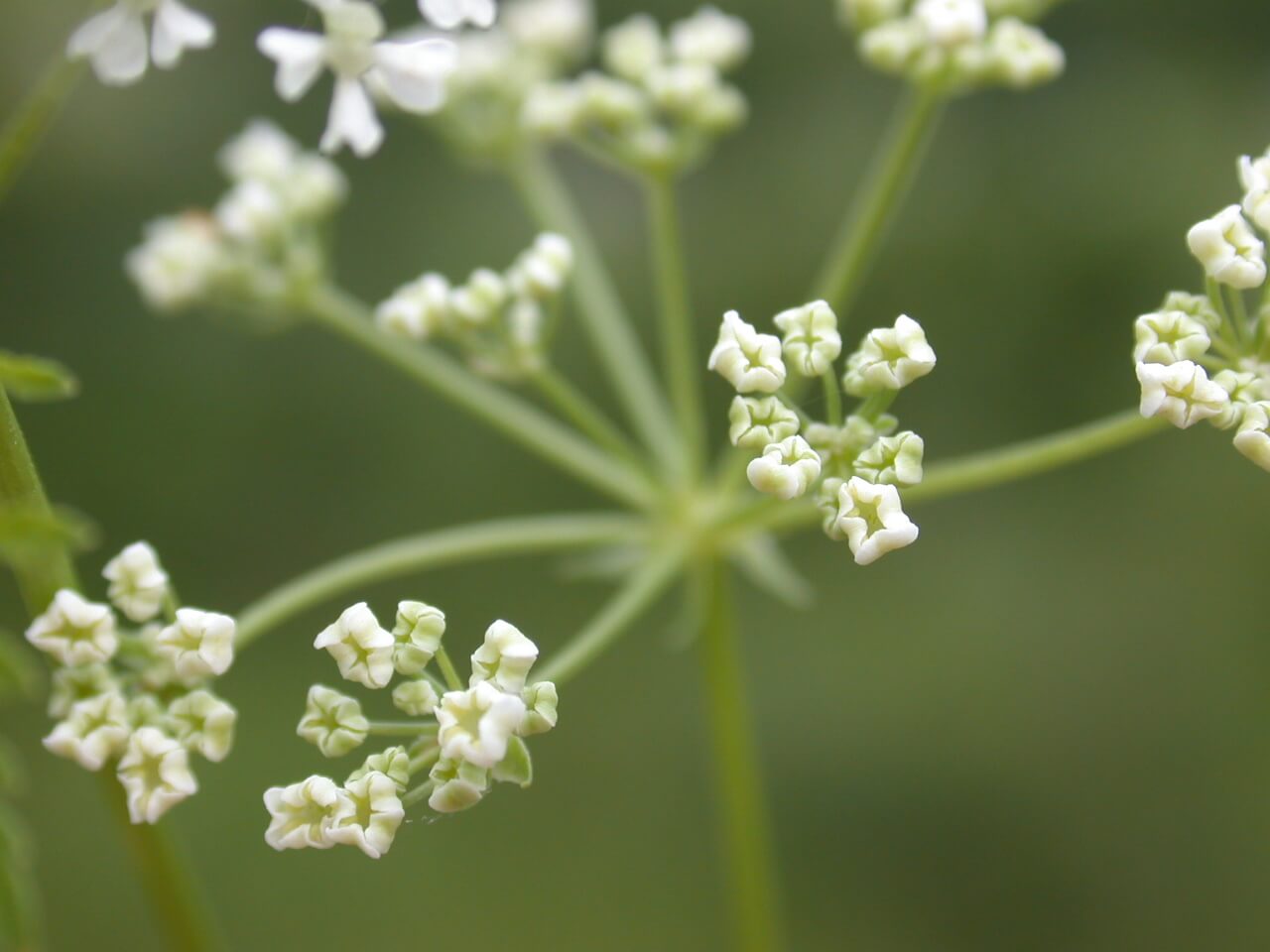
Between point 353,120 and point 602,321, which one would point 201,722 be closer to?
point 353,120

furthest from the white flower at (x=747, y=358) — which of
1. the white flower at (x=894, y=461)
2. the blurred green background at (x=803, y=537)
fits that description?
the blurred green background at (x=803, y=537)

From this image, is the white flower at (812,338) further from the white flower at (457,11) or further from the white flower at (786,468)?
the white flower at (457,11)

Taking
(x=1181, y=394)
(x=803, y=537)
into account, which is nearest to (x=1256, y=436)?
(x=1181, y=394)

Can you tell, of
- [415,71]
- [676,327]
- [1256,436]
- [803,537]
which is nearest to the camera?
[1256,436]

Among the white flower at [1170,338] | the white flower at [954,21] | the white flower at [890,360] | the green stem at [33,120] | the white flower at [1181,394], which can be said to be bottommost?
the white flower at [1181,394]

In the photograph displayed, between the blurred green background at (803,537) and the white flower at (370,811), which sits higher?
the blurred green background at (803,537)

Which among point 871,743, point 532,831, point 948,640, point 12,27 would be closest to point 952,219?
point 948,640
